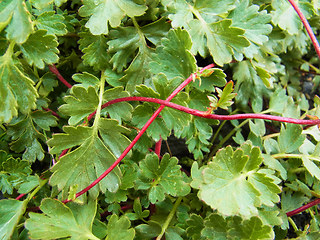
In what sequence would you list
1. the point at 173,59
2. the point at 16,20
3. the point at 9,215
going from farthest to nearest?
the point at 173,59 → the point at 9,215 → the point at 16,20

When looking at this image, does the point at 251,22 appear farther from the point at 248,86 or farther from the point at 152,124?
the point at 152,124

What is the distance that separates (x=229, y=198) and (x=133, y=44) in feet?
2.17

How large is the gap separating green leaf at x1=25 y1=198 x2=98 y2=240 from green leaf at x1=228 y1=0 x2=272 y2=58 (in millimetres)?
821

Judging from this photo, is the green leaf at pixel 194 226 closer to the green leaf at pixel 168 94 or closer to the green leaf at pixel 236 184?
the green leaf at pixel 236 184

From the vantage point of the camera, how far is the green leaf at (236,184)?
0.88 metres

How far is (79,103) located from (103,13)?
12.6 inches

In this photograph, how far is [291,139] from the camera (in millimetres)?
1186

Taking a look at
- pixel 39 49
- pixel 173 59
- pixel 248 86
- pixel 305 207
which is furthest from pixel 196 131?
pixel 39 49

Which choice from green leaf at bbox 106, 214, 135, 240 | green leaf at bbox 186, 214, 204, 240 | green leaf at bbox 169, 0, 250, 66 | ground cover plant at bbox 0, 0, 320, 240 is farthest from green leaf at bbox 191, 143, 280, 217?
green leaf at bbox 169, 0, 250, 66

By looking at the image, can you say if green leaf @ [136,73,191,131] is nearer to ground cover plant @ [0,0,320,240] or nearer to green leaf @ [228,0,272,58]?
A: ground cover plant @ [0,0,320,240]

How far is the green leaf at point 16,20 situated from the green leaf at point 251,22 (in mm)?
735

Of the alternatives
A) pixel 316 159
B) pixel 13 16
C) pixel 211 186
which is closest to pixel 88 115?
pixel 13 16

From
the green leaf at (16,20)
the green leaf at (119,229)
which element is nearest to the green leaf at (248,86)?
the green leaf at (119,229)

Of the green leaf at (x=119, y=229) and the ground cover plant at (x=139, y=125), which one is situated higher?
the ground cover plant at (x=139, y=125)
